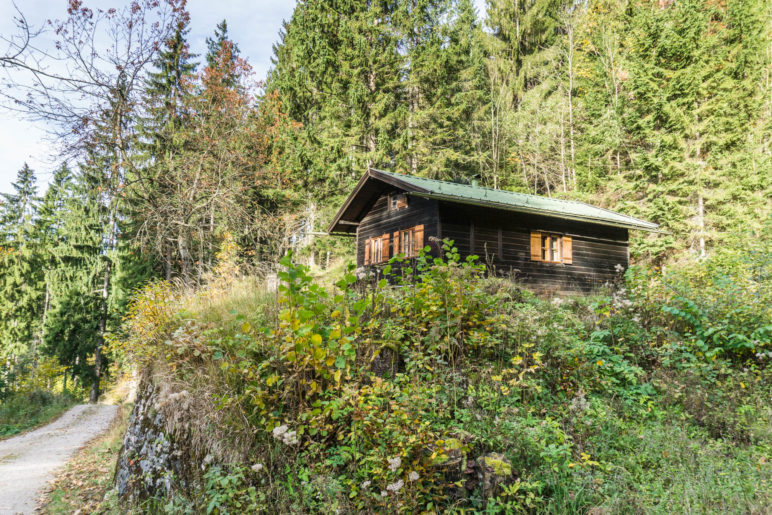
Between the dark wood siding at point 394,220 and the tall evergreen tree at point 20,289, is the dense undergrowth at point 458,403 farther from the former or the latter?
the tall evergreen tree at point 20,289

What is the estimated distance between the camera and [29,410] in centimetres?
1504

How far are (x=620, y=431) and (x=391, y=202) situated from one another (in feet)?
38.0

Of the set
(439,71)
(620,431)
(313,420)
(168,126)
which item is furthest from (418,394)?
(439,71)

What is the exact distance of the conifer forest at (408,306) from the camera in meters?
3.25

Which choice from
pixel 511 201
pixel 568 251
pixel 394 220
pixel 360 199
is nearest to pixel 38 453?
pixel 394 220

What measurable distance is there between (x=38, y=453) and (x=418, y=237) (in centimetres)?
1117

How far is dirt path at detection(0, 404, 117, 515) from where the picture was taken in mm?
6469

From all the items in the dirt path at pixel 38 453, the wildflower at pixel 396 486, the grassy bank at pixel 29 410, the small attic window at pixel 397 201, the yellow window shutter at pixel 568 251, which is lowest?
the grassy bank at pixel 29 410

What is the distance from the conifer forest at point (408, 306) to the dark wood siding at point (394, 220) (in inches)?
148

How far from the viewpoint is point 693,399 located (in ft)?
14.7

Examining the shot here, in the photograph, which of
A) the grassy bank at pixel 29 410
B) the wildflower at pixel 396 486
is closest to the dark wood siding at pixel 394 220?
the wildflower at pixel 396 486

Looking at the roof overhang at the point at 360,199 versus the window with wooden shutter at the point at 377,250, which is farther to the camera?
the window with wooden shutter at the point at 377,250

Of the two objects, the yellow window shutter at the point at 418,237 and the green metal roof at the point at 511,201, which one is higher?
the green metal roof at the point at 511,201

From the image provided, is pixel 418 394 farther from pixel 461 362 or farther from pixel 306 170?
pixel 306 170
